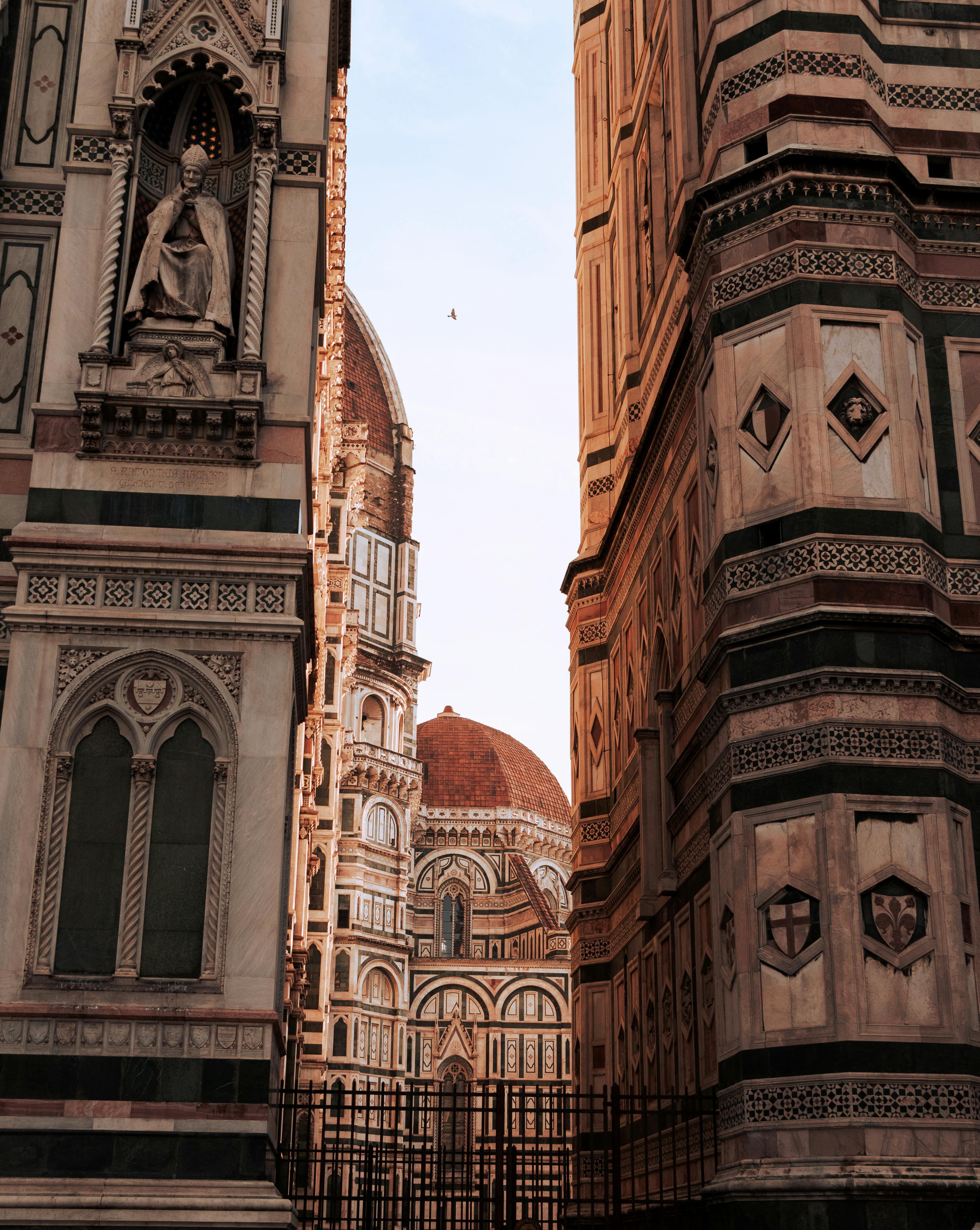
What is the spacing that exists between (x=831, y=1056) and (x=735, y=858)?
1868 mm

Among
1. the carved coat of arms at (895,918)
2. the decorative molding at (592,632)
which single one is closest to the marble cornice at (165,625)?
the carved coat of arms at (895,918)

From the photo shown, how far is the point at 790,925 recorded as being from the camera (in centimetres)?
1337

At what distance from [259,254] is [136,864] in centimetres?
575

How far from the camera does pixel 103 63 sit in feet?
51.8

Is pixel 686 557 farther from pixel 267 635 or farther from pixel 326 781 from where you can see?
pixel 326 781

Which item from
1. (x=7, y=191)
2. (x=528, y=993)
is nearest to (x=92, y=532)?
(x=7, y=191)

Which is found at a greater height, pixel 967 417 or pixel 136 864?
pixel 967 417

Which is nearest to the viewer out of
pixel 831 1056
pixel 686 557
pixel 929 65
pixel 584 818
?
pixel 831 1056

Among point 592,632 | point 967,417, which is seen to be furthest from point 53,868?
point 592,632

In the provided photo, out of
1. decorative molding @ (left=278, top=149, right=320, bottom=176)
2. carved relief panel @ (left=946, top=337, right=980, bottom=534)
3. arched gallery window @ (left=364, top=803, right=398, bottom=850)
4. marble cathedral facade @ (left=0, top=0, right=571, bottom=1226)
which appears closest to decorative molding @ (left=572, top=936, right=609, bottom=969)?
marble cathedral facade @ (left=0, top=0, right=571, bottom=1226)

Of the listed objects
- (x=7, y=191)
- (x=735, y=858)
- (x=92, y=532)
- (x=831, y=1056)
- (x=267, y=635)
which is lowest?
(x=831, y=1056)

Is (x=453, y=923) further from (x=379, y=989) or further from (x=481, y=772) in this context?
(x=379, y=989)

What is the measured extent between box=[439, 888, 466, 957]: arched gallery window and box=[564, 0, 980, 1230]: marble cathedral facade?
5943cm

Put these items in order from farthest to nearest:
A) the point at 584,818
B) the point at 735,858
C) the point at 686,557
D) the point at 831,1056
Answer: the point at 584,818 < the point at 686,557 < the point at 735,858 < the point at 831,1056
